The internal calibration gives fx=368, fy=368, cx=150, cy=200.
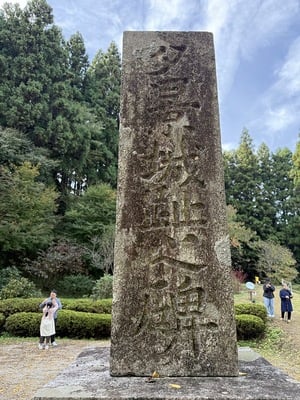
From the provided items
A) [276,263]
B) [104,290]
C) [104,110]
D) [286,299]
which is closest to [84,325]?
[104,290]

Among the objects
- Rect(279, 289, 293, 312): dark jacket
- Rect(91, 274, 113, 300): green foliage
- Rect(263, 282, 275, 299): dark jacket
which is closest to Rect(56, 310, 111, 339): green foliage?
Rect(91, 274, 113, 300): green foliage

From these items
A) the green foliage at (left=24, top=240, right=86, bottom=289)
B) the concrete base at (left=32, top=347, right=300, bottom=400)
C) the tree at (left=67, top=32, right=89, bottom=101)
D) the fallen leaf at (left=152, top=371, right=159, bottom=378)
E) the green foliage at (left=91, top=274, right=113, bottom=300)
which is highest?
the tree at (left=67, top=32, right=89, bottom=101)

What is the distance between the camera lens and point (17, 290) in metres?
14.0

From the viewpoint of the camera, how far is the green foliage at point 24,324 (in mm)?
10383

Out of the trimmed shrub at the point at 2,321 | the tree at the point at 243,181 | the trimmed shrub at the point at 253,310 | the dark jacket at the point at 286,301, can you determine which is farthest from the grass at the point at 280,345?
the tree at the point at 243,181

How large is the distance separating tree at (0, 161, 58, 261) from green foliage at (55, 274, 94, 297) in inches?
81.3

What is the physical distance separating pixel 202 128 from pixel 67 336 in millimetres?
9513

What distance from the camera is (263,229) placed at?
88.3 feet

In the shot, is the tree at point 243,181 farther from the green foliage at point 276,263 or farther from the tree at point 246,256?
the green foliage at point 276,263

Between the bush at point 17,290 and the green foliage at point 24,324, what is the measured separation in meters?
3.28

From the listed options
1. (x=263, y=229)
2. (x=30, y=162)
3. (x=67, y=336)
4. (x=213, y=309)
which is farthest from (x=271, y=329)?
(x=263, y=229)

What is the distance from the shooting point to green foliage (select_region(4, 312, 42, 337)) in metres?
10.4

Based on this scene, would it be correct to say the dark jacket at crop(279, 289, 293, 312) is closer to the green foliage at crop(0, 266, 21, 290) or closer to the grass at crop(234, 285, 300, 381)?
the grass at crop(234, 285, 300, 381)

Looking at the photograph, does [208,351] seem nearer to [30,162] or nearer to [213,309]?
[213,309]
